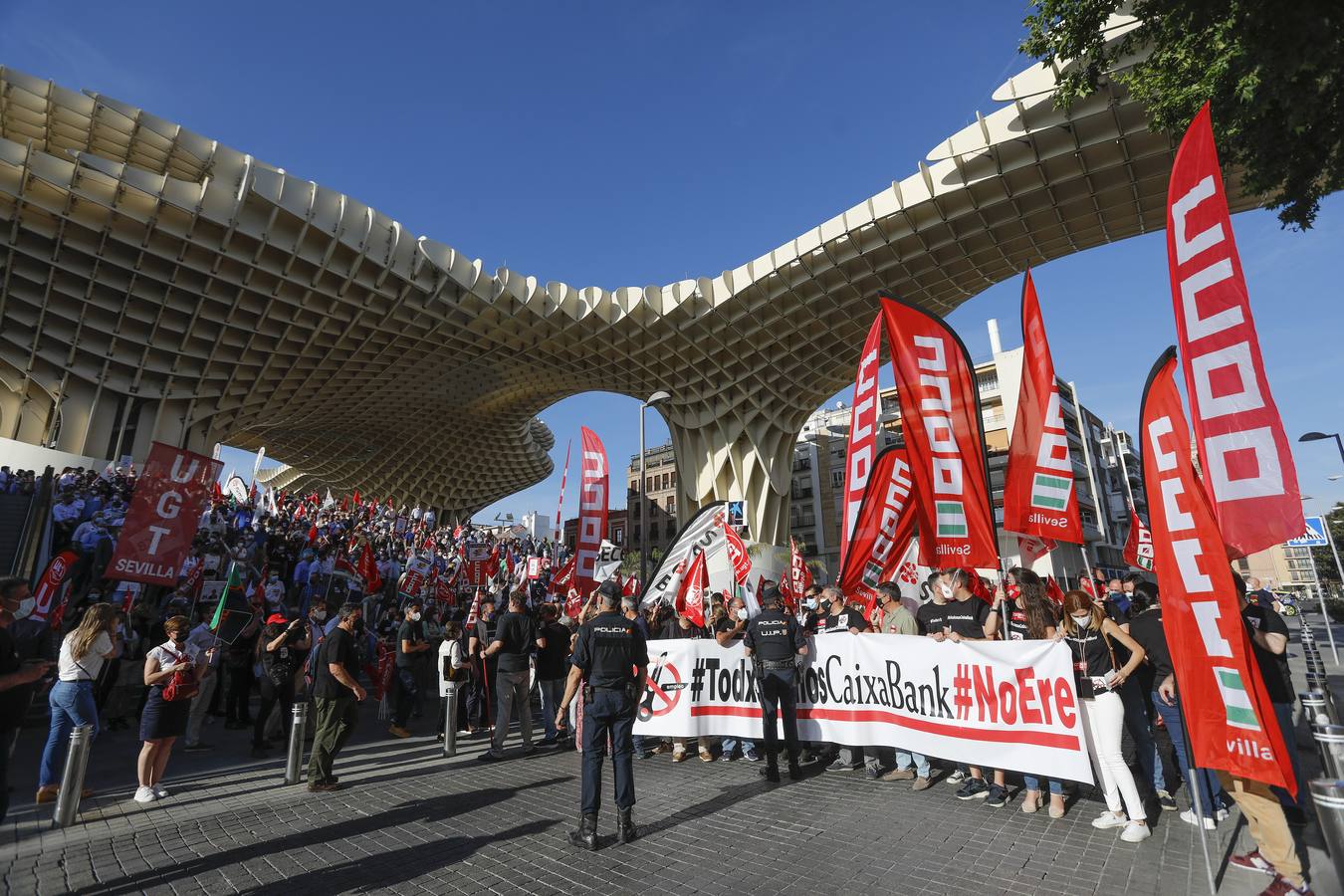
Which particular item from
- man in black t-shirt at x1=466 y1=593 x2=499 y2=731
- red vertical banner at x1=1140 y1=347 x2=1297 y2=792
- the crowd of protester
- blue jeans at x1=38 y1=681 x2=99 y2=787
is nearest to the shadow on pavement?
the crowd of protester

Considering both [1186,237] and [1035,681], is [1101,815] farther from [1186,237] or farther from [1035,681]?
[1186,237]

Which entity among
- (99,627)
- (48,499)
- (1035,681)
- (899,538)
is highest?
(48,499)

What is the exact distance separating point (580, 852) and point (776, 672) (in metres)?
2.64

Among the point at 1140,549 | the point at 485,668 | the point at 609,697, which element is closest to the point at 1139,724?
the point at 609,697

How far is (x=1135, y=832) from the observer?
447 centimetres

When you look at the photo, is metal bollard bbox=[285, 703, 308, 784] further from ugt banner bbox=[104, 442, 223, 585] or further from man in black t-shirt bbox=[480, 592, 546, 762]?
ugt banner bbox=[104, 442, 223, 585]

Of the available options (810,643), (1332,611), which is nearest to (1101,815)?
(810,643)

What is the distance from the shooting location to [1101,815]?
4.86 m

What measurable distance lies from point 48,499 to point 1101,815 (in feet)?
51.1

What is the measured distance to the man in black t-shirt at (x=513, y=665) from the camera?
8.02 metres

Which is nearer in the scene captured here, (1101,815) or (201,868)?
(201,868)

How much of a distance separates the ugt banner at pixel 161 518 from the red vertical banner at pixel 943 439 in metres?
8.24

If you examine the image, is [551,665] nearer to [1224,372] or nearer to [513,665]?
[513,665]

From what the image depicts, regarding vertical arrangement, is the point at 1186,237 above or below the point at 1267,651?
above
